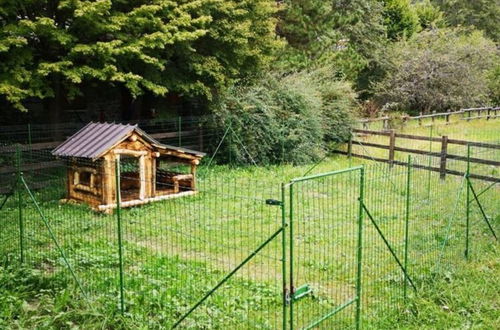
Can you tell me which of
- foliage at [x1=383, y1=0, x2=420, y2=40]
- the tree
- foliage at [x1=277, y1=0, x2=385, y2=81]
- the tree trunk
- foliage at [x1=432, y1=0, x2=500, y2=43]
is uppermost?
foliage at [x1=432, y1=0, x2=500, y2=43]

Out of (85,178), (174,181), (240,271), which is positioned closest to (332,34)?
(174,181)

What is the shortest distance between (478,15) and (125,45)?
132 ft

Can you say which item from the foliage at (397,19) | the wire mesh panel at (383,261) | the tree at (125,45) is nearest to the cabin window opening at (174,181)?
the tree at (125,45)

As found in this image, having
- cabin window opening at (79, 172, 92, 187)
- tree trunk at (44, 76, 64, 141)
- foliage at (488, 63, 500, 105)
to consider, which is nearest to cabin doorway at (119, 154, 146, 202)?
cabin window opening at (79, 172, 92, 187)

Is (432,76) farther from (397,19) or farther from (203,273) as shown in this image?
(203,273)

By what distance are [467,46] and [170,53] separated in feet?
74.1

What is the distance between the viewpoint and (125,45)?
1166cm

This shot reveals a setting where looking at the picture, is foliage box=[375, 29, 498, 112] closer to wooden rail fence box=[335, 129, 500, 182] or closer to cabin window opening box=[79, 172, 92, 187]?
wooden rail fence box=[335, 129, 500, 182]

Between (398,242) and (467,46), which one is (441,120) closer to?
(467,46)

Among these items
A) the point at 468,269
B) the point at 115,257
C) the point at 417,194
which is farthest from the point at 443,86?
the point at 115,257

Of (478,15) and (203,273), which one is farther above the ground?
(478,15)

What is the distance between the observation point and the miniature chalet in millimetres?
9516

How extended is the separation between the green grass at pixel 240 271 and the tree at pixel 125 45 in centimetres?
325

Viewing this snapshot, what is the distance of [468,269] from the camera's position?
704cm
